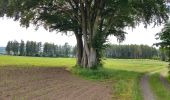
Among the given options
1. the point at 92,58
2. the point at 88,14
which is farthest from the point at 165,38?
the point at 88,14

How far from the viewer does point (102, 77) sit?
36969 mm

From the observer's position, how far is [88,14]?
4306 cm

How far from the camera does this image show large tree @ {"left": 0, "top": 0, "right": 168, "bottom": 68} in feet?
128

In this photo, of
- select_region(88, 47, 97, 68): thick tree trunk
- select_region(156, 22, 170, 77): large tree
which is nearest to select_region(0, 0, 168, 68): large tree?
select_region(88, 47, 97, 68): thick tree trunk

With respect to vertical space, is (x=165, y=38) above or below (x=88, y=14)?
below

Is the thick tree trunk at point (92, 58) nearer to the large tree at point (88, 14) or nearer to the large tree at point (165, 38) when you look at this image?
the large tree at point (88, 14)

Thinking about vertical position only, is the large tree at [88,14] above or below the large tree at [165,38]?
above

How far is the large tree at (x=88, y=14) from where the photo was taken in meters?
39.1

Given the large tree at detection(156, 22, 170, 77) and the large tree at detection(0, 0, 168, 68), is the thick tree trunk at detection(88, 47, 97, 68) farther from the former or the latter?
the large tree at detection(156, 22, 170, 77)

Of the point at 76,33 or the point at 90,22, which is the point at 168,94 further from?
the point at 76,33

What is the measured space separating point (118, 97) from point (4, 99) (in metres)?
7.66

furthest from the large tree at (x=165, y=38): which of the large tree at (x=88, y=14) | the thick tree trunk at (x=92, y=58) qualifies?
the thick tree trunk at (x=92, y=58)

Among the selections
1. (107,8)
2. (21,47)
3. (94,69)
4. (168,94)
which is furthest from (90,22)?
(21,47)

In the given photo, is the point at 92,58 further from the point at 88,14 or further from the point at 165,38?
the point at 165,38
